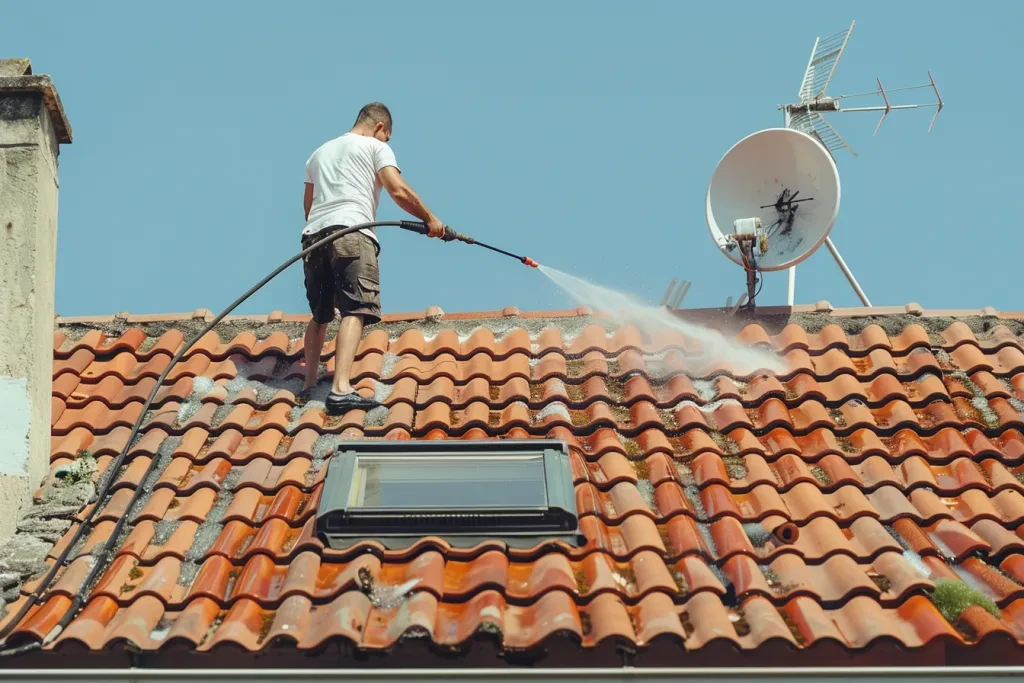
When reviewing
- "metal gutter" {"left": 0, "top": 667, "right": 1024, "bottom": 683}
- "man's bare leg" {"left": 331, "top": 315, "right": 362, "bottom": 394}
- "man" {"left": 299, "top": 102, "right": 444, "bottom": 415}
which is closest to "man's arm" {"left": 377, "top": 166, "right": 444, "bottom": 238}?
"man" {"left": 299, "top": 102, "right": 444, "bottom": 415}

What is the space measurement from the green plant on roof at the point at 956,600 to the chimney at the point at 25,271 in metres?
3.89

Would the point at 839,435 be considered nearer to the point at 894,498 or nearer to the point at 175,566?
the point at 894,498

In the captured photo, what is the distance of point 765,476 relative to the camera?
19.0ft

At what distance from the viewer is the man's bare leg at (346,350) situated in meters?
6.75

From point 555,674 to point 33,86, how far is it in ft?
12.8

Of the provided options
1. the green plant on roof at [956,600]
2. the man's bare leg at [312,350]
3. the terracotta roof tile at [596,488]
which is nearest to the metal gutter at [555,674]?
the terracotta roof tile at [596,488]

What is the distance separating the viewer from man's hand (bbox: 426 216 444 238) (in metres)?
7.18

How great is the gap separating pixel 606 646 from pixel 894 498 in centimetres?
173

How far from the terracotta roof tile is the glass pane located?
9.0 inches

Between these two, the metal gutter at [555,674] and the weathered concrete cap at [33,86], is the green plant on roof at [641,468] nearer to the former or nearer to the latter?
the metal gutter at [555,674]

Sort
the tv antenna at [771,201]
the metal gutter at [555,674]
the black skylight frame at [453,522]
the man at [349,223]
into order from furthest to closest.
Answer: the tv antenna at [771,201], the man at [349,223], the black skylight frame at [453,522], the metal gutter at [555,674]

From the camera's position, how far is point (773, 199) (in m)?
8.38

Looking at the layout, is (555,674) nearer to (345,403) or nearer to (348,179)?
(345,403)

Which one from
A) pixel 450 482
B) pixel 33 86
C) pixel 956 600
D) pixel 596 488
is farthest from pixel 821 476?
pixel 33 86
